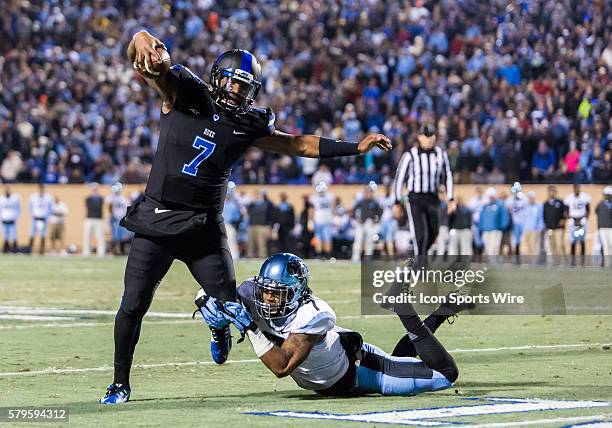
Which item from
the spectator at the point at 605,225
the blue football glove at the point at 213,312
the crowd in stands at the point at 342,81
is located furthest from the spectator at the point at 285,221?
the blue football glove at the point at 213,312

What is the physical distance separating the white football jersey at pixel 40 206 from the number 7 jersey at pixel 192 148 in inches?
866

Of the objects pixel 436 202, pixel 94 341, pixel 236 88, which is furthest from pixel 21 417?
pixel 436 202

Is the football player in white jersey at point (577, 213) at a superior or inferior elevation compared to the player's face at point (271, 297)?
superior

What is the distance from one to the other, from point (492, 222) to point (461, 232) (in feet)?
2.65

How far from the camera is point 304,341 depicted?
648 cm

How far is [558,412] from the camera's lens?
625 cm

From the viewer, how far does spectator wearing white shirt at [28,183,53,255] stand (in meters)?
28.4

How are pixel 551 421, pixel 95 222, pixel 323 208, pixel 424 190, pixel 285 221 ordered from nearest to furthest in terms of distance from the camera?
pixel 551 421 → pixel 424 190 → pixel 323 208 → pixel 285 221 → pixel 95 222

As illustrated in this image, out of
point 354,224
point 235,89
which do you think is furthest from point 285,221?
point 235,89

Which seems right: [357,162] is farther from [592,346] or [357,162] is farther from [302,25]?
[592,346]

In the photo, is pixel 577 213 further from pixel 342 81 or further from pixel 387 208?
pixel 342 81

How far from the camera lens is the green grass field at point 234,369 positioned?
6.32 metres

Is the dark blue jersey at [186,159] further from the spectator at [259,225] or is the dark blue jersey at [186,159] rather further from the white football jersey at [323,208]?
the spectator at [259,225]

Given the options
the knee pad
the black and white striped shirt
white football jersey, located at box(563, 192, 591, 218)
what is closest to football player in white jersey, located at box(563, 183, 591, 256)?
white football jersey, located at box(563, 192, 591, 218)
